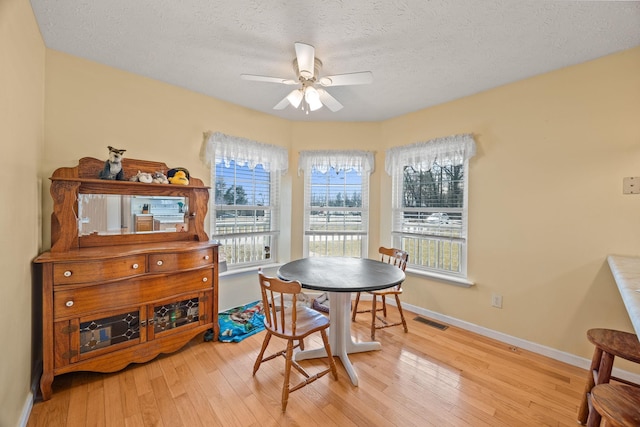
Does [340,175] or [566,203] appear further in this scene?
[340,175]

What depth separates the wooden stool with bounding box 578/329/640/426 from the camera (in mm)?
1383

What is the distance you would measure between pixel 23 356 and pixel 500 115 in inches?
161

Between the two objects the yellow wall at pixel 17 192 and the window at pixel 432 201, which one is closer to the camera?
the yellow wall at pixel 17 192

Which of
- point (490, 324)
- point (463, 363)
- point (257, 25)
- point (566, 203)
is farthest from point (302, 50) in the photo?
point (490, 324)

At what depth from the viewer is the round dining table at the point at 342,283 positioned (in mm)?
1843

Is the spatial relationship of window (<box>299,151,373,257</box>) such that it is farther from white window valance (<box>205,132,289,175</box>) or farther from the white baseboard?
the white baseboard

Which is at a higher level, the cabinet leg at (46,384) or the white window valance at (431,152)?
the white window valance at (431,152)

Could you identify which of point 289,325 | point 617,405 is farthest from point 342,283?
point 617,405

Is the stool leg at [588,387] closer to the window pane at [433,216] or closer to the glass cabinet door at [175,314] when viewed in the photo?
the window pane at [433,216]

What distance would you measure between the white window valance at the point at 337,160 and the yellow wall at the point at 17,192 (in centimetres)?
245

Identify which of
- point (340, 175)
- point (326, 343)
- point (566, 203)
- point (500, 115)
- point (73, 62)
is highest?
point (73, 62)

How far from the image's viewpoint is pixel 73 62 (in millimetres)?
2113

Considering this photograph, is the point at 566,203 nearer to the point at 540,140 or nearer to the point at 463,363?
the point at 540,140

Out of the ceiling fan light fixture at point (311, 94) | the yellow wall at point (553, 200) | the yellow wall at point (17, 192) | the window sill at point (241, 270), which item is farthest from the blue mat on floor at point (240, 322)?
the ceiling fan light fixture at point (311, 94)
